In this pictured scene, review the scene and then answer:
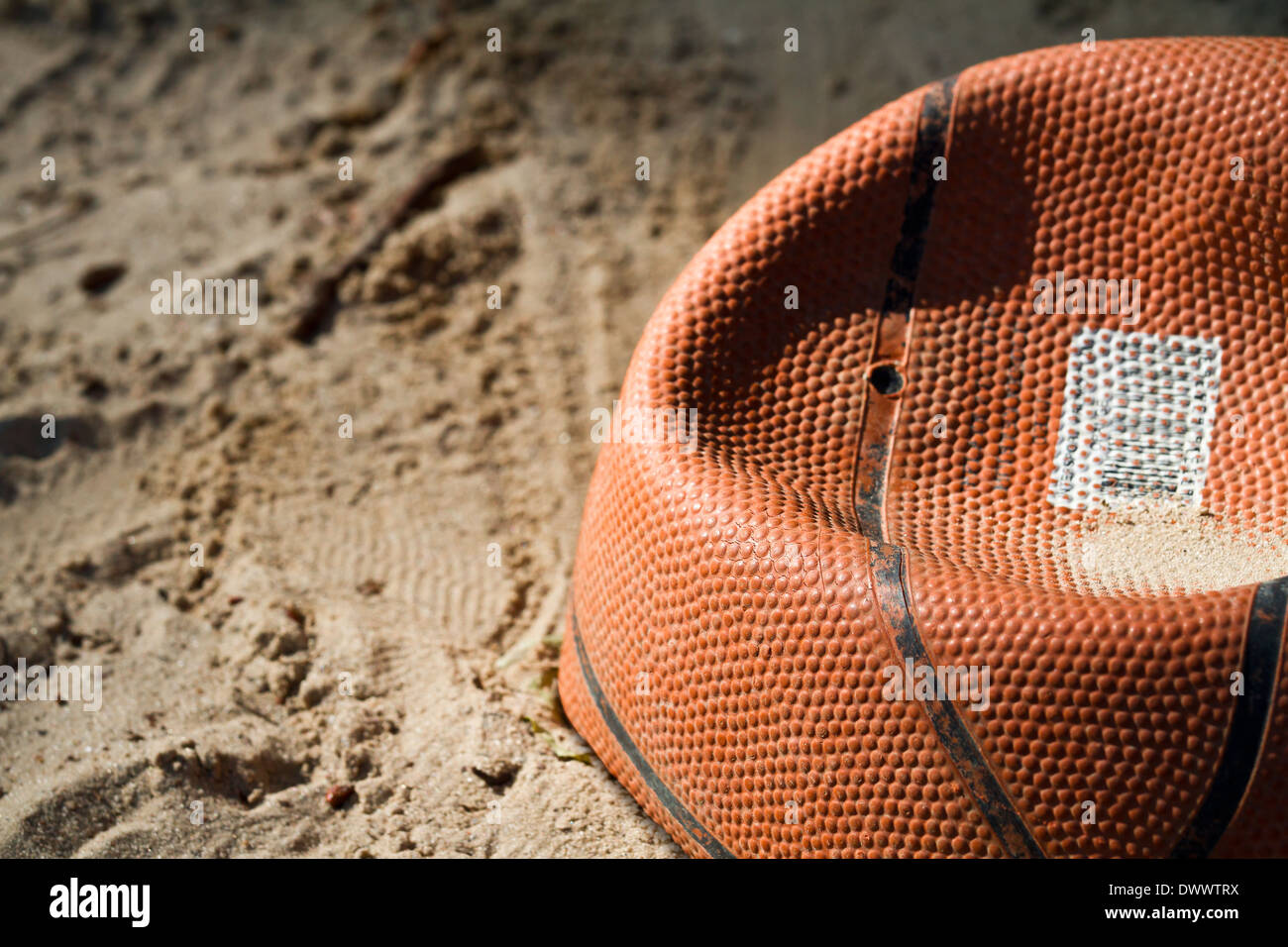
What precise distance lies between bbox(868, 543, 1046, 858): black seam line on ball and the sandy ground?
75 cm

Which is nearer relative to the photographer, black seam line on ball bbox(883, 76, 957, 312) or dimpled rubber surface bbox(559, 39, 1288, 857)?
dimpled rubber surface bbox(559, 39, 1288, 857)

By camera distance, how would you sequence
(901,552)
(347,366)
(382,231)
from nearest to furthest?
(901,552) < (347,366) < (382,231)

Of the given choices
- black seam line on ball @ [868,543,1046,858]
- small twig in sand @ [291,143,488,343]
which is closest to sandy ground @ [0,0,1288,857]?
small twig in sand @ [291,143,488,343]

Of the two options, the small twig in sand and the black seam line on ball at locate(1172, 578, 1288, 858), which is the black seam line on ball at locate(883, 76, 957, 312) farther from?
the small twig in sand

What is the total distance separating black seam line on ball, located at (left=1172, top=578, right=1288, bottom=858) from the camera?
1.47 m

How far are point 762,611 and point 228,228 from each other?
3144 millimetres

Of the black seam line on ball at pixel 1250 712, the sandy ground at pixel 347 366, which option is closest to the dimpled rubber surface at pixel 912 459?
the black seam line on ball at pixel 1250 712

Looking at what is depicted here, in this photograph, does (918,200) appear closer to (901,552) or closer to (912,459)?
(912,459)

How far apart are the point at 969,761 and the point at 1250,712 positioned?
41 cm

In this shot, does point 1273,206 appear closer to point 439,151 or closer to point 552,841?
point 552,841

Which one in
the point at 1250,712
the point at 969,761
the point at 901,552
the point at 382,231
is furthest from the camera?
the point at 382,231

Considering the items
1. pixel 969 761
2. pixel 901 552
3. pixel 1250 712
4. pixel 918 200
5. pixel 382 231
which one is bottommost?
pixel 969 761

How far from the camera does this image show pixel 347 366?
3506mm

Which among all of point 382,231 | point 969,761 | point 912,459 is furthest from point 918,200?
point 382,231
